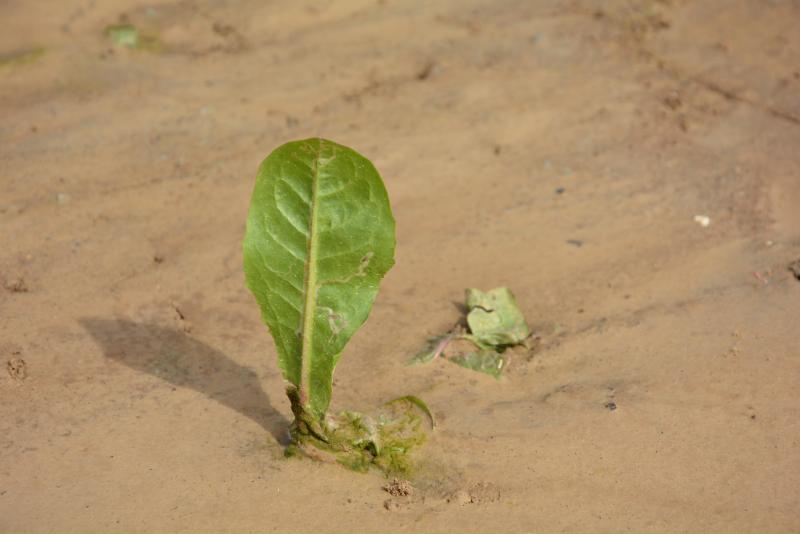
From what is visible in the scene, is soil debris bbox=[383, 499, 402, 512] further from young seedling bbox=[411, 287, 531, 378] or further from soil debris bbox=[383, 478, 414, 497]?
young seedling bbox=[411, 287, 531, 378]

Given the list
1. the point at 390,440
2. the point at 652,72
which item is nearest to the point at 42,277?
the point at 390,440

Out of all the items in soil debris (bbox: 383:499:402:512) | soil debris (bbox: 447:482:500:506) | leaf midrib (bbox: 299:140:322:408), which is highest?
leaf midrib (bbox: 299:140:322:408)

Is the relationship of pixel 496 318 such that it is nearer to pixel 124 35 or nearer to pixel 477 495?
pixel 477 495

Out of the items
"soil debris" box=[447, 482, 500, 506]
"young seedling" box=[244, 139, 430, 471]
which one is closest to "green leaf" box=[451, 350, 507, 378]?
"soil debris" box=[447, 482, 500, 506]

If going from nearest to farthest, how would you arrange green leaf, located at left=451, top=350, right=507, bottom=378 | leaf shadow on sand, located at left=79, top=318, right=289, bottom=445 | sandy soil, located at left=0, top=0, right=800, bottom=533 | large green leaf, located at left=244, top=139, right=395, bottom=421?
large green leaf, located at left=244, top=139, right=395, bottom=421
sandy soil, located at left=0, top=0, right=800, bottom=533
leaf shadow on sand, located at left=79, top=318, right=289, bottom=445
green leaf, located at left=451, top=350, right=507, bottom=378

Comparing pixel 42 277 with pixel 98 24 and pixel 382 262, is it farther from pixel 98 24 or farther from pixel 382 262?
pixel 98 24

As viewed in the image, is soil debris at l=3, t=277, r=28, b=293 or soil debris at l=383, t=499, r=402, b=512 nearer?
soil debris at l=383, t=499, r=402, b=512

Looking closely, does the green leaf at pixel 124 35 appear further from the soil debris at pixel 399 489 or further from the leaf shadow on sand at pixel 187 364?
the soil debris at pixel 399 489

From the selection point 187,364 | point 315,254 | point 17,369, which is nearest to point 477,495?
point 315,254
